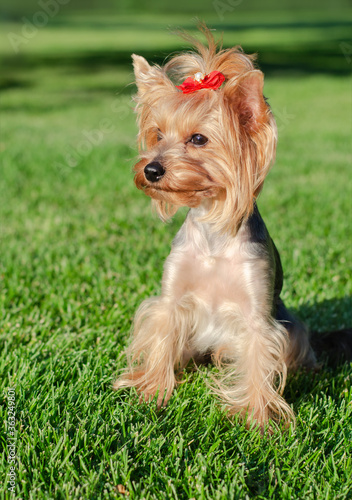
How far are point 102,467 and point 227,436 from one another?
0.74 meters

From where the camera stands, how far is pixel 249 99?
9.51ft

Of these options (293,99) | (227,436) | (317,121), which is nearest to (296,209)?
(227,436)

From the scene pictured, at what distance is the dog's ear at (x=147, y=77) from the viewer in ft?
10.4
